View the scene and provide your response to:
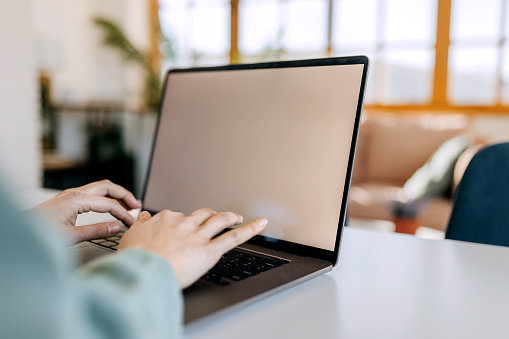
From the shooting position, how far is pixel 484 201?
0.96 metres

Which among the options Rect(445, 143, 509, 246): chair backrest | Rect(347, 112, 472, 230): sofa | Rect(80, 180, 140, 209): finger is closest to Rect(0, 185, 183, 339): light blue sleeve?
Rect(80, 180, 140, 209): finger

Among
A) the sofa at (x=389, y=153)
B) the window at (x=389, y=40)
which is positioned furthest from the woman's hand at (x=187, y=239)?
the window at (x=389, y=40)

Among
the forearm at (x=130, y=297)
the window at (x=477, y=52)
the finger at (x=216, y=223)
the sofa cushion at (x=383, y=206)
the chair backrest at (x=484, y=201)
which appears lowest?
the sofa cushion at (x=383, y=206)

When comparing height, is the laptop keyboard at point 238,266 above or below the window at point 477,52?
below

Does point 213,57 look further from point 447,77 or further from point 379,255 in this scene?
point 379,255

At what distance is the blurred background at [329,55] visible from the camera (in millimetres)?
3371

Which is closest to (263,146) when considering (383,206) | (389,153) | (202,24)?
(383,206)

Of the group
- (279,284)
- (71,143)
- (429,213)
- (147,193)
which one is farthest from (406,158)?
(71,143)

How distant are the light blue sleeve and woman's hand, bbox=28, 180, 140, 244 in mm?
371

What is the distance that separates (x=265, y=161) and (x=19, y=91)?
1.12 metres

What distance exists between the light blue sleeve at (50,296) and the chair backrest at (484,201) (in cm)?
84

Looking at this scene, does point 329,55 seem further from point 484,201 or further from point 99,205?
point 99,205

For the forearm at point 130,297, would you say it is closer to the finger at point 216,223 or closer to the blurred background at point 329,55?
the finger at point 216,223

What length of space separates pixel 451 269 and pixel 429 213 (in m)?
2.34
